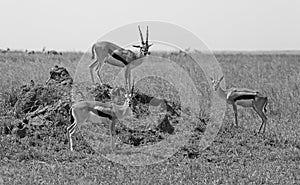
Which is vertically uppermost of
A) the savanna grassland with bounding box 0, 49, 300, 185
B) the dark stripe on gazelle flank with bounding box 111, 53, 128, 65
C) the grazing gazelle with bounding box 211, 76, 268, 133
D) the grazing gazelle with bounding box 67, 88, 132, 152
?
the dark stripe on gazelle flank with bounding box 111, 53, 128, 65

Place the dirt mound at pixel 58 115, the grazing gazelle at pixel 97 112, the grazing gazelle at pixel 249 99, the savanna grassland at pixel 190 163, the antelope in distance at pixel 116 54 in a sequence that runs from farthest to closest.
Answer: the grazing gazelle at pixel 249 99 < the antelope in distance at pixel 116 54 < the dirt mound at pixel 58 115 < the grazing gazelle at pixel 97 112 < the savanna grassland at pixel 190 163

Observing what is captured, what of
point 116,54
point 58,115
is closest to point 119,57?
point 116,54

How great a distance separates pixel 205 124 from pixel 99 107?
2.68 metres

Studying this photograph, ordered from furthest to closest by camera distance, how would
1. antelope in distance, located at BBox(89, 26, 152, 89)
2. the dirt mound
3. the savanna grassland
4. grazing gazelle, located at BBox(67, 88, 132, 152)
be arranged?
1. antelope in distance, located at BBox(89, 26, 152, 89)
2. the dirt mound
3. grazing gazelle, located at BBox(67, 88, 132, 152)
4. the savanna grassland

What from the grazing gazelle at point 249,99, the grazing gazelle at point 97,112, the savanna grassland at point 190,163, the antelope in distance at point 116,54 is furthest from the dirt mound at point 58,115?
the grazing gazelle at point 249,99

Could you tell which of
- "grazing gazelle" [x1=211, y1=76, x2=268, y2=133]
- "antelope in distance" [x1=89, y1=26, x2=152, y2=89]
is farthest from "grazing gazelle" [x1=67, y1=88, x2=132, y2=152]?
"grazing gazelle" [x1=211, y1=76, x2=268, y2=133]

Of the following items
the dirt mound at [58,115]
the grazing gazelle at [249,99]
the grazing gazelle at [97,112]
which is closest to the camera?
the grazing gazelle at [97,112]

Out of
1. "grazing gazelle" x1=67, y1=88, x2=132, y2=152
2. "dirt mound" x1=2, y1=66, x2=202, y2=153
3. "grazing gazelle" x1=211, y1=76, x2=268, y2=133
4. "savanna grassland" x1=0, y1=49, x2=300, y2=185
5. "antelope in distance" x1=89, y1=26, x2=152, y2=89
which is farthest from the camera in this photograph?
"grazing gazelle" x1=211, y1=76, x2=268, y2=133

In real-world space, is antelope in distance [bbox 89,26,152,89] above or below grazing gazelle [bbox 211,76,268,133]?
above

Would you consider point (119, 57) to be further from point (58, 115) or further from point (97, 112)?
point (97, 112)

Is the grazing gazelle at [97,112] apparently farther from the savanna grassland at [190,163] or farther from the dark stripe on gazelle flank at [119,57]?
the dark stripe on gazelle flank at [119,57]

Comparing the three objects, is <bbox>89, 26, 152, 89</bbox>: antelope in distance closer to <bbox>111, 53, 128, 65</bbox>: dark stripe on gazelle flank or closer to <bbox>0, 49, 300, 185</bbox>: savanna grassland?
<bbox>111, 53, 128, 65</bbox>: dark stripe on gazelle flank

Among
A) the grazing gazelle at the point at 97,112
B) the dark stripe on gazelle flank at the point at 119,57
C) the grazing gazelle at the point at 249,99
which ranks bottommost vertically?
the grazing gazelle at the point at 97,112

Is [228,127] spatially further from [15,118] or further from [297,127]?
[15,118]
